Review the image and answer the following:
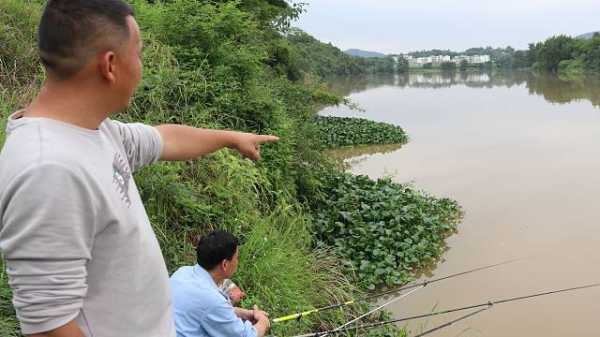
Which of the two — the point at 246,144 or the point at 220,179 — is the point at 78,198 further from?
the point at 220,179

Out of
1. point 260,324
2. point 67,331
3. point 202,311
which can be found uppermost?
point 67,331

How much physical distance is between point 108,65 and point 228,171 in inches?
140

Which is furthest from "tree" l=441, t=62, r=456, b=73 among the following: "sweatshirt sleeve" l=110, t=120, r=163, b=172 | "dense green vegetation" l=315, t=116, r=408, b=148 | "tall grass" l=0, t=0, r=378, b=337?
"sweatshirt sleeve" l=110, t=120, r=163, b=172

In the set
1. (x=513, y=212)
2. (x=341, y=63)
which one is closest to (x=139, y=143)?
(x=513, y=212)

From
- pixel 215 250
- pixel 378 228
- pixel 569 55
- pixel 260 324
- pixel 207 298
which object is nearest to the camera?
pixel 207 298

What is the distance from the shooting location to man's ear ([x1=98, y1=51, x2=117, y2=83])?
3.28ft

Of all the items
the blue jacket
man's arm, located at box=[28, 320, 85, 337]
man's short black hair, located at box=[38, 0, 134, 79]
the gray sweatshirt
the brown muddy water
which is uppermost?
man's short black hair, located at box=[38, 0, 134, 79]

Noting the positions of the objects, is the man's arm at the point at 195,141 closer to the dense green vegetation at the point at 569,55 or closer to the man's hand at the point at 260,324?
the man's hand at the point at 260,324

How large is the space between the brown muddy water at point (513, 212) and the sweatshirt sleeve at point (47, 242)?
4.83m

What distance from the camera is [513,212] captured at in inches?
369

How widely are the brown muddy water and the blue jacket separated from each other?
322 centimetres

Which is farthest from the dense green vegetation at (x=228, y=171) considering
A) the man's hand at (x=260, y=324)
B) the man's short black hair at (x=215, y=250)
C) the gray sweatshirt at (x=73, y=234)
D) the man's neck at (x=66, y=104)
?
the man's neck at (x=66, y=104)

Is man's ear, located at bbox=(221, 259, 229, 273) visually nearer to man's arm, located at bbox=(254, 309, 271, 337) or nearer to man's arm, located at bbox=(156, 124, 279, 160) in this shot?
man's arm, located at bbox=(254, 309, 271, 337)

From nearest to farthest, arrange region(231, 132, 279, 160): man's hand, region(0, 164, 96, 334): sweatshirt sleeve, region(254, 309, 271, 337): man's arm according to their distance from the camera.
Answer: region(0, 164, 96, 334): sweatshirt sleeve, region(231, 132, 279, 160): man's hand, region(254, 309, 271, 337): man's arm
